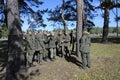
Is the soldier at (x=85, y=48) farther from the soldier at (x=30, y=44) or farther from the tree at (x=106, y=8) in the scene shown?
the tree at (x=106, y=8)

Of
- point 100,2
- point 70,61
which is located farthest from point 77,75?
point 100,2

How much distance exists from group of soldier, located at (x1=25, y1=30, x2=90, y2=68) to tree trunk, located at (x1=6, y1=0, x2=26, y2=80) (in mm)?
5367

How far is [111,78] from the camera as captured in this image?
14.9 metres

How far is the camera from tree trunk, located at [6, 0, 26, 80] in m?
11.6

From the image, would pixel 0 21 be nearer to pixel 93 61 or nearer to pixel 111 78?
pixel 93 61


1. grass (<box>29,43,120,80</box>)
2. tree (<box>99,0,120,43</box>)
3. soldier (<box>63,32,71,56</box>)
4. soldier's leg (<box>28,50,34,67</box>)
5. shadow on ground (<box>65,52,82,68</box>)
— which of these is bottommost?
grass (<box>29,43,120,80</box>)

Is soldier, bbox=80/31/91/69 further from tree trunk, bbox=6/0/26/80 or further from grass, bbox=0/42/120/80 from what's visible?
tree trunk, bbox=6/0/26/80

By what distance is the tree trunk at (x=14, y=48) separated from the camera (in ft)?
38.2

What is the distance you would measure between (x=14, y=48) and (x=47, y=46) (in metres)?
7.44

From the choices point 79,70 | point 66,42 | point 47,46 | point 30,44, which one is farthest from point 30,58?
point 66,42

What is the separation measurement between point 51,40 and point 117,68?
4612mm

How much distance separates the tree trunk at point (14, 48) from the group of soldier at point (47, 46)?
5367 millimetres

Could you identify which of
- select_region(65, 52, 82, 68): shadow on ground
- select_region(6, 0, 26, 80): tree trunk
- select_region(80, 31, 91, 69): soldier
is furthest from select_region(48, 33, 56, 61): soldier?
select_region(6, 0, 26, 80): tree trunk

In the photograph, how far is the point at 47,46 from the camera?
19.0m
